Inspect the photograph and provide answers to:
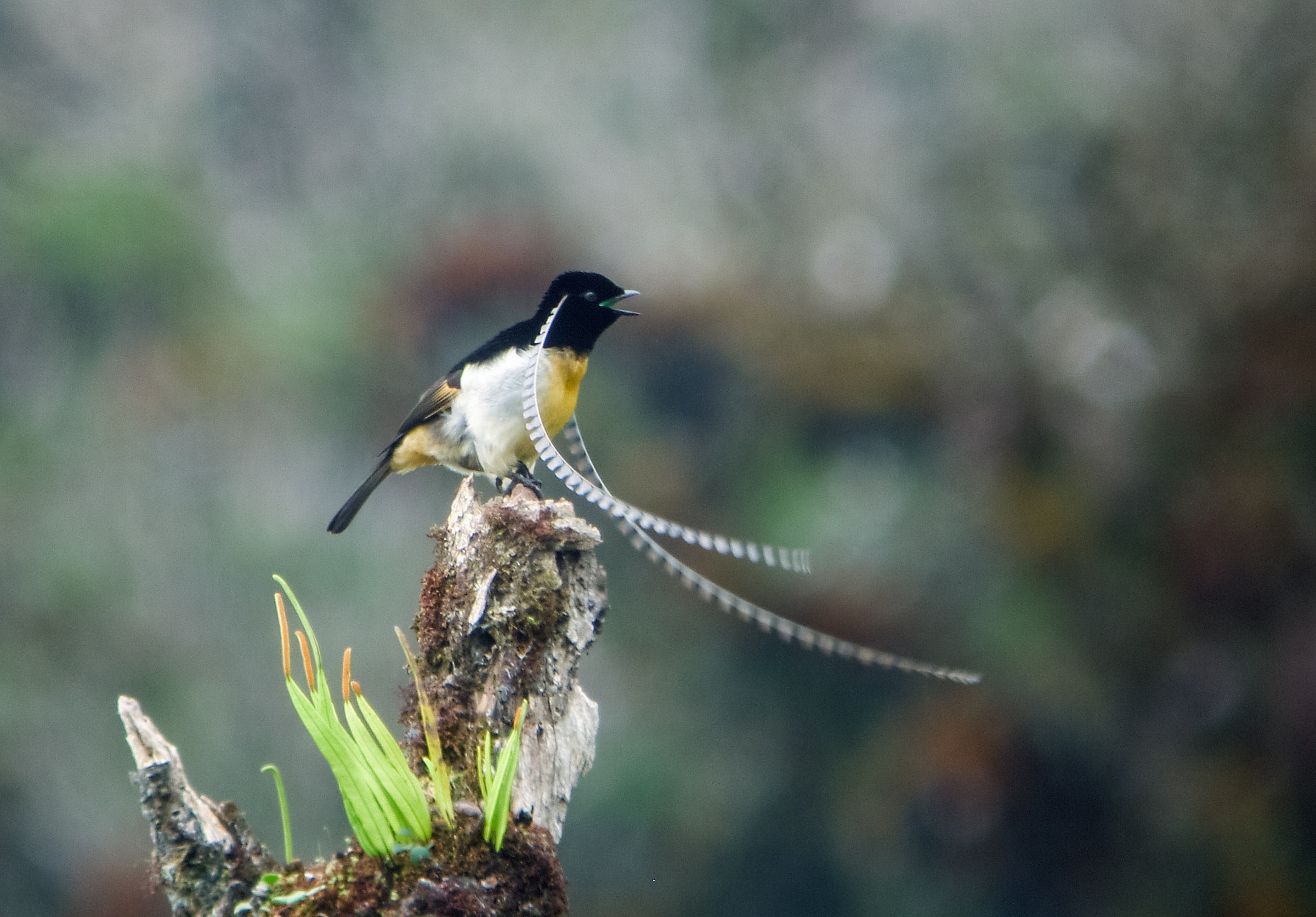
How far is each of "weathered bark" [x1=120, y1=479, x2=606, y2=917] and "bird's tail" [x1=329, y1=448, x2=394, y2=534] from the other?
129 centimetres

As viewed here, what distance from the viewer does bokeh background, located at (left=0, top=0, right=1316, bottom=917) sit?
23.7 ft

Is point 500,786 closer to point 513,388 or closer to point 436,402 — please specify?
point 513,388

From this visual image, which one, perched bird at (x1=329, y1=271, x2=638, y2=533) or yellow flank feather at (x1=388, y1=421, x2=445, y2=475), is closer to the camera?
perched bird at (x1=329, y1=271, x2=638, y2=533)

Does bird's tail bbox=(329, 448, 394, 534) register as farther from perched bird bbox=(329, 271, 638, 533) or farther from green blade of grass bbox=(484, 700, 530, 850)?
green blade of grass bbox=(484, 700, 530, 850)

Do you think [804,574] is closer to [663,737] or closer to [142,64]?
[663,737]

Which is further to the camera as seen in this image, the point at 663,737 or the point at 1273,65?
the point at 663,737

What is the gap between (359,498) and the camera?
409cm

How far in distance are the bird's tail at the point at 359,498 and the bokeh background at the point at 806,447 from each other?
3.28m

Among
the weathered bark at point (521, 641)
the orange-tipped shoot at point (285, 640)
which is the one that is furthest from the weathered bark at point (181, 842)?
the weathered bark at point (521, 641)

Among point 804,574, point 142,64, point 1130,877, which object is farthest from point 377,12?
point 1130,877

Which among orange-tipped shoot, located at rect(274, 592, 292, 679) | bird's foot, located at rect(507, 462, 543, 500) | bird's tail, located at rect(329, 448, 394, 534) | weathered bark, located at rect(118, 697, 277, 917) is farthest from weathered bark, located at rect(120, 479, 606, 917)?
bird's tail, located at rect(329, 448, 394, 534)

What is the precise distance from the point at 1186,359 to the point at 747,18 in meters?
4.52

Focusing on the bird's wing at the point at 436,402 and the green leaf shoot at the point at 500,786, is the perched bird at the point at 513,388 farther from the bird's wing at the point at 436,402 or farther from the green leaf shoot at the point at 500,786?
the green leaf shoot at the point at 500,786

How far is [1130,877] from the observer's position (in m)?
7.68
